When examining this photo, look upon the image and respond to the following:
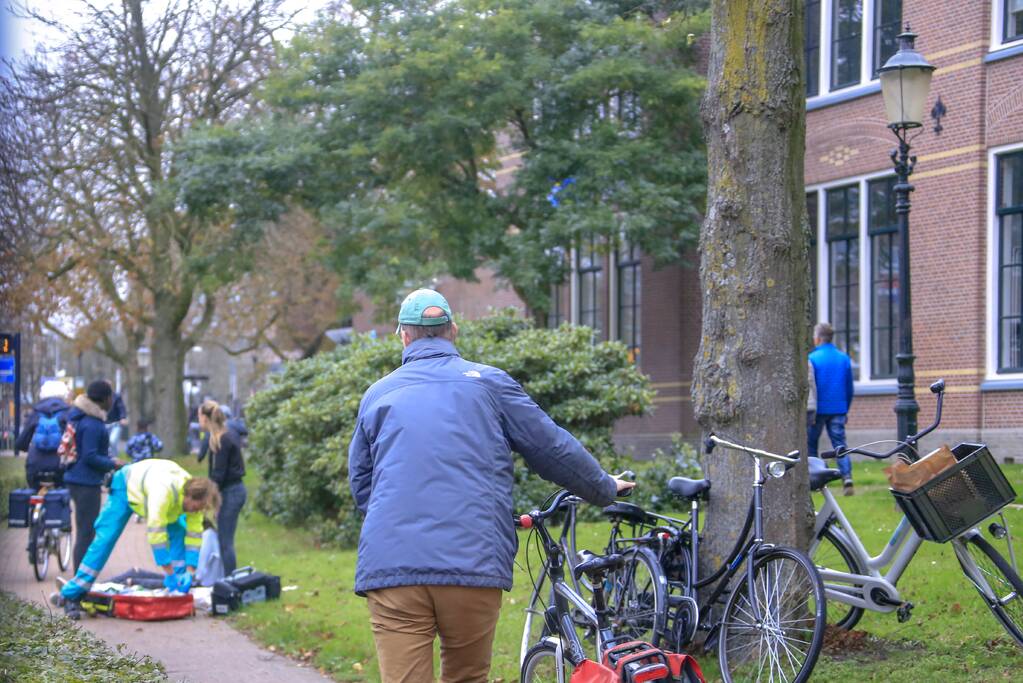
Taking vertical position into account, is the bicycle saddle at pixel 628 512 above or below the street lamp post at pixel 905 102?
below

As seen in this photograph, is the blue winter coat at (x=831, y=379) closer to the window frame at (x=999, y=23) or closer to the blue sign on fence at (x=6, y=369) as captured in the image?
the window frame at (x=999, y=23)

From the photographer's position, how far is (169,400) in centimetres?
3091

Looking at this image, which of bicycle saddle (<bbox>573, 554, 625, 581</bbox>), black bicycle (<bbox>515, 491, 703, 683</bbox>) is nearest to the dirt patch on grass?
black bicycle (<bbox>515, 491, 703, 683</bbox>)

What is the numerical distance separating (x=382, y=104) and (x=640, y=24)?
4.96 metres

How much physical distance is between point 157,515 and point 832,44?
15.3 meters

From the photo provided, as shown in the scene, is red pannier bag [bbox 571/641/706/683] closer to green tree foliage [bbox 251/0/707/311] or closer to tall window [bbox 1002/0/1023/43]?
tall window [bbox 1002/0/1023/43]

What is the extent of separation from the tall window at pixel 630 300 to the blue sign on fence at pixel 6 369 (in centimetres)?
2235

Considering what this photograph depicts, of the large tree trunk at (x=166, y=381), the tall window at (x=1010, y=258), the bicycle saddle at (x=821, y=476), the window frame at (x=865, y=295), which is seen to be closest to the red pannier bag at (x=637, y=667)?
the bicycle saddle at (x=821, y=476)

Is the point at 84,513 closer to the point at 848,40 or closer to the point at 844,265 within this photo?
the point at 844,265

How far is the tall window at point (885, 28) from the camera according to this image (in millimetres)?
19812

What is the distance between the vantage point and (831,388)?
45.6 ft

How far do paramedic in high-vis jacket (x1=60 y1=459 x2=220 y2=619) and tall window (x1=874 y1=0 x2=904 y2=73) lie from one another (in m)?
14.1

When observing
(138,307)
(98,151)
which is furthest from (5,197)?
(138,307)

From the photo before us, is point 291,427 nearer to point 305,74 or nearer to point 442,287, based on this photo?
point 305,74
